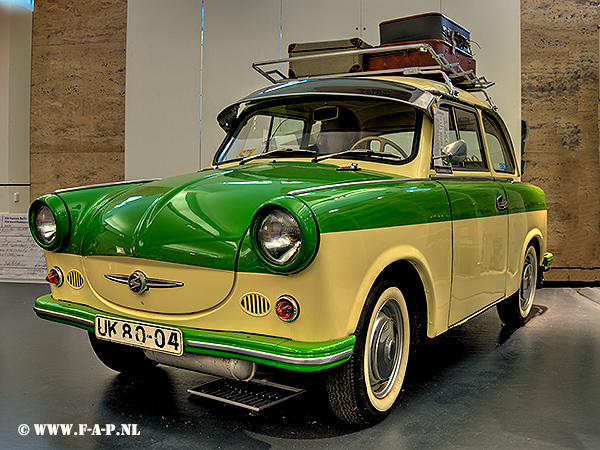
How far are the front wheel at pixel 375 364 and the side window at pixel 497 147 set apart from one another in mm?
1812

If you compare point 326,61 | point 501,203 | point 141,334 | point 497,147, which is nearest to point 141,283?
point 141,334

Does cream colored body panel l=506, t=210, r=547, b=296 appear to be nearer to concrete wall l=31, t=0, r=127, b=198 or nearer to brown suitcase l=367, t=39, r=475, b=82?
brown suitcase l=367, t=39, r=475, b=82

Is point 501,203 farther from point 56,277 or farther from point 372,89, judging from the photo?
point 56,277

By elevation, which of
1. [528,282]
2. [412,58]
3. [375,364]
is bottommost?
[375,364]

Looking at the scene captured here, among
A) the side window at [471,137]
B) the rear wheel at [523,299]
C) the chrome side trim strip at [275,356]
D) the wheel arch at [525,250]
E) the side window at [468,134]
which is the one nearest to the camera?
the chrome side trim strip at [275,356]

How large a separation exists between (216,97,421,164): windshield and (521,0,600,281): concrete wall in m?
4.22

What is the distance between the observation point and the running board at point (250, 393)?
8.28 feet

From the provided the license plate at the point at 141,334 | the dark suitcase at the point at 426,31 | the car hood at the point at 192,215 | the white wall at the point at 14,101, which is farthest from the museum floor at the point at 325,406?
the white wall at the point at 14,101

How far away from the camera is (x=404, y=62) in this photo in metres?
4.00

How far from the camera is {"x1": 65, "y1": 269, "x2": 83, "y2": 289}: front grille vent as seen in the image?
2662 mm

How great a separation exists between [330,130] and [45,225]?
5.31 ft

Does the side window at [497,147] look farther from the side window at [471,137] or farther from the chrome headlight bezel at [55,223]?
the chrome headlight bezel at [55,223]

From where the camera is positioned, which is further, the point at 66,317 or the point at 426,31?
the point at 426,31

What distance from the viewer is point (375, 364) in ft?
8.38
